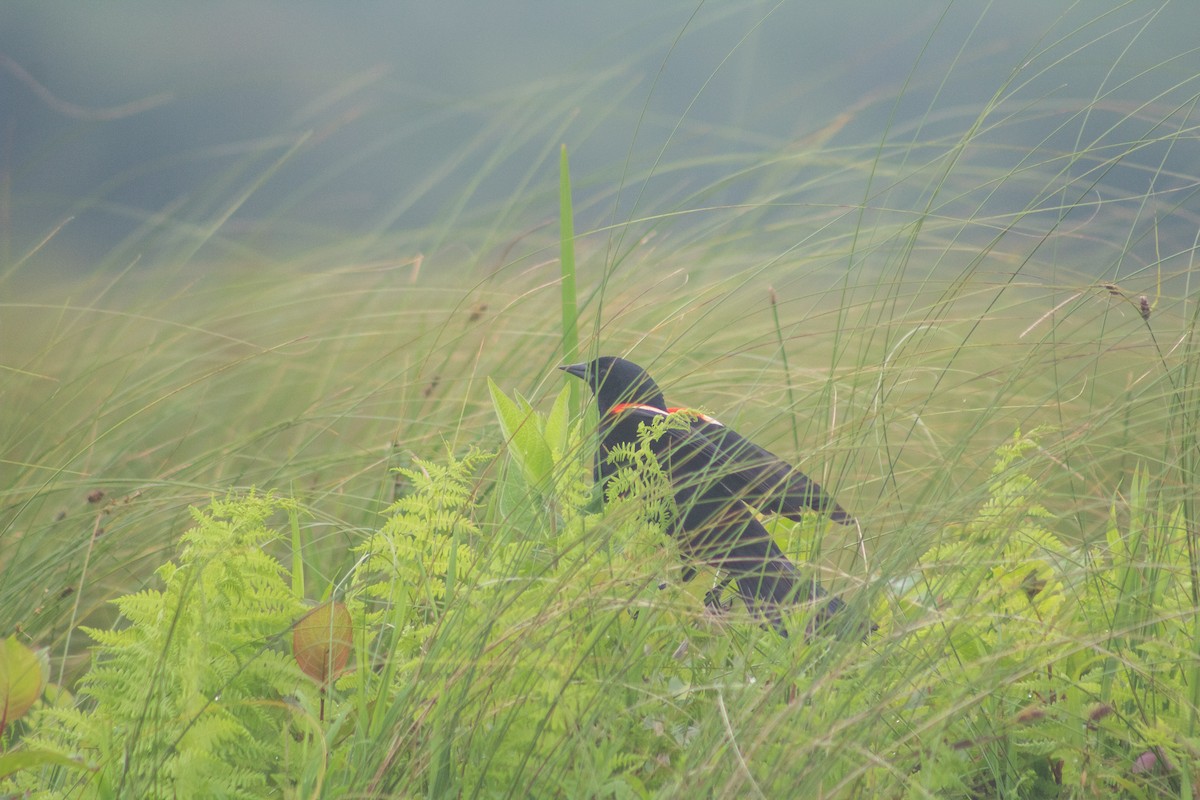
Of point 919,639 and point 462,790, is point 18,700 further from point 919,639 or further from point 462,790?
point 919,639

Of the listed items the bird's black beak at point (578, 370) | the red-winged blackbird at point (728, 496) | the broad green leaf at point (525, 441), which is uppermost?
the broad green leaf at point (525, 441)

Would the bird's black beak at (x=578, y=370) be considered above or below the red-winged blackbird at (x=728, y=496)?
above

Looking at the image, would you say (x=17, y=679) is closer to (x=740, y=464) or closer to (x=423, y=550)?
(x=423, y=550)

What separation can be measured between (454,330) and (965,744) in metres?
2.47

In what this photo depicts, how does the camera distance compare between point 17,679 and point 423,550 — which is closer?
point 17,679

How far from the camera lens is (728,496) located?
1.52 metres

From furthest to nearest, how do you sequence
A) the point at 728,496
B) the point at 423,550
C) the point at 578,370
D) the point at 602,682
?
1. the point at 578,370
2. the point at 728,496
3. the point at 423,550
4. the point at 602,682

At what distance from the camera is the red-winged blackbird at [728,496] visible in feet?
4.07

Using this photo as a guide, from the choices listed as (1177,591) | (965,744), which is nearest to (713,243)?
(1177,591)

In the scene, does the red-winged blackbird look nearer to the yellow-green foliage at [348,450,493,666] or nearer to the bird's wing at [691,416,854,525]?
the bird's wing at [691,416,854,525]

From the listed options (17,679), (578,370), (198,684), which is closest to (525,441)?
(578,370)

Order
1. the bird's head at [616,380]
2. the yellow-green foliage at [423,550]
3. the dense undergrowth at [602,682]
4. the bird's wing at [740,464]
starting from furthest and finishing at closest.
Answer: the bird's head at [616,380] < the bird's wing at [740,464] < the yellow-green foliage at [423,550] < the dense undergrowth at [602,682]

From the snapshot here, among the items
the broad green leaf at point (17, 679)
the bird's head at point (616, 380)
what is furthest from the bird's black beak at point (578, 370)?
the broad green leaf at point (17, 679)

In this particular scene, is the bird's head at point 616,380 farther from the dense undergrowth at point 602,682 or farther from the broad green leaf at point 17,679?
the broad green leaf at point 17,679
